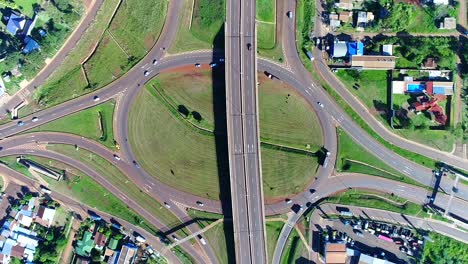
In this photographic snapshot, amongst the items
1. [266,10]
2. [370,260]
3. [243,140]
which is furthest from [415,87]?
[243,140]

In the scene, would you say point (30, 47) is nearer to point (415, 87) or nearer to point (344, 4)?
point (344, 4)

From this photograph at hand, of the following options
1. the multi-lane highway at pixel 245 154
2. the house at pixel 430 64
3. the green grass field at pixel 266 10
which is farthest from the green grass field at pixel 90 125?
the house at pixel 430 64

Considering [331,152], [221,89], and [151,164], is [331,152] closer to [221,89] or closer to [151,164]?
[221,89]

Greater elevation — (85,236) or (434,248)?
(434,248)

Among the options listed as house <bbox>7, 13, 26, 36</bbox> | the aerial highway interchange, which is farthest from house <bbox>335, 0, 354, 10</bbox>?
house <bbox>7, 13, 26, 36</bbox>

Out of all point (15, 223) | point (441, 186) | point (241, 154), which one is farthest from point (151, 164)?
point (441, 186)

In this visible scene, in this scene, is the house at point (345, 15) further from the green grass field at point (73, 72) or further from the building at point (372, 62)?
the green grass field at point (73, 72)

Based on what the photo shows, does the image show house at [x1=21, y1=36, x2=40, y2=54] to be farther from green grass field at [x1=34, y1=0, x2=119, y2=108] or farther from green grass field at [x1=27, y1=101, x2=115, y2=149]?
green grass field at [x1=27, y1=101, x2=115, y2=149]
